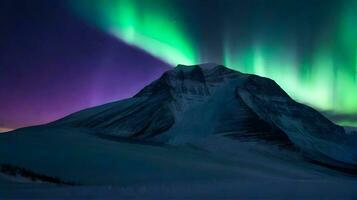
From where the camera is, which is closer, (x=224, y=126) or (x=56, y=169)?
(x=56, y=169)

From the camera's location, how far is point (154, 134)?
170250 millimetres

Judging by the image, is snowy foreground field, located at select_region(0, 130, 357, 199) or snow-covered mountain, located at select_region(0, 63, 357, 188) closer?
snowy foreground field, located at select_region(0, 130, 357, 199)

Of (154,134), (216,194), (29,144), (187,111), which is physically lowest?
(216,194)

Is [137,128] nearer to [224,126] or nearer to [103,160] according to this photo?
[224,126]

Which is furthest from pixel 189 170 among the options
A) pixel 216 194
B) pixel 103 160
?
pixel 216 194

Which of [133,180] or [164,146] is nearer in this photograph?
[133,180]

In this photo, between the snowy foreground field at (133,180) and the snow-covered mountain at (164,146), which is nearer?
the snowy foreground field at (133,180)

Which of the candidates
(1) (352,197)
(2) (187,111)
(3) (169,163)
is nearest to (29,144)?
(3) (169,163)

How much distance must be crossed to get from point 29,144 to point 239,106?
14946 centimetres

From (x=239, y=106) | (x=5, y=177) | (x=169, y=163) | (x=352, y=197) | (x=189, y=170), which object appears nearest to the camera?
(x=352, y=197)

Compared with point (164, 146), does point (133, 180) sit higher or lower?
lower

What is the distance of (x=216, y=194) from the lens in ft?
77.0

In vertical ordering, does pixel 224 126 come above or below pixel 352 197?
above

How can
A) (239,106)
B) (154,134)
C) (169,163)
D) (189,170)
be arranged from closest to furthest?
(189,170)
(169,163)
(154,134)
(239,106)
